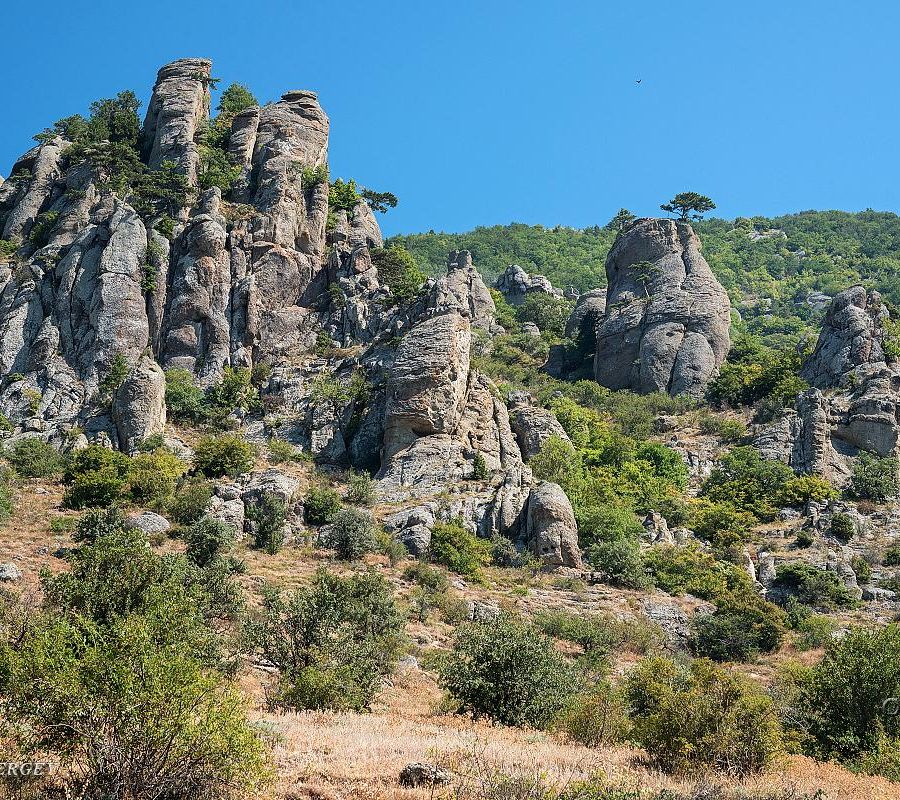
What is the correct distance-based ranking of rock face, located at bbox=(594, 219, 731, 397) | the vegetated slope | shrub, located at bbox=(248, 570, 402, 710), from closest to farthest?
shrub, located at bbox=(248, 570, 402, 710) < rock face, located at bbox=(594, 219, 731, 397) < the vegetated slope

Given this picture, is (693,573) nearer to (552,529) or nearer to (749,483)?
(552,529)

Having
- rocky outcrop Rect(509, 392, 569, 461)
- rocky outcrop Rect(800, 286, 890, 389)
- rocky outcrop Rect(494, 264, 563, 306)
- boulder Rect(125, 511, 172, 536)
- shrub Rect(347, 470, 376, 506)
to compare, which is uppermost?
rocky outcrop Rect(494, 264, 563, 306)

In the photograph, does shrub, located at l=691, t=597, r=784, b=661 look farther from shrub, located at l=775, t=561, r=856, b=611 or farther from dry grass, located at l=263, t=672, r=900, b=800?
dry grass, located at l=263, t=672, r=900, b=800

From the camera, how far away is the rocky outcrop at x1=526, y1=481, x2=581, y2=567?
37.0m

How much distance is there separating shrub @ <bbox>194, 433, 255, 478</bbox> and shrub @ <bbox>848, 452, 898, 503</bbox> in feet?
109

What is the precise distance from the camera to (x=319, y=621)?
21844 mm

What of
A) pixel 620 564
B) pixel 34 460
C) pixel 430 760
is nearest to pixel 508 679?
pixel 430 760

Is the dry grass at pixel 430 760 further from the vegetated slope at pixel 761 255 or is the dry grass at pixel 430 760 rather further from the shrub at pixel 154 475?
the vegetated slope at pixel 761 255

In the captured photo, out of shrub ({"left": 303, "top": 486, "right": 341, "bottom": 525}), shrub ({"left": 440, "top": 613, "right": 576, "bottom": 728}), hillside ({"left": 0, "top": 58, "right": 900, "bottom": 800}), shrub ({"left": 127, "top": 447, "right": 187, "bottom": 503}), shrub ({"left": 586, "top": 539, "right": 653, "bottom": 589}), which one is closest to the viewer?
hillside ({"left": 0, "top": 58, "right": 900, "bottom": 800})

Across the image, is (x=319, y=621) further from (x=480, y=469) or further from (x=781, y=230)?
(x=781, y=230)

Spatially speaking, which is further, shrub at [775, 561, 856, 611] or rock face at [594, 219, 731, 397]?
rock face at [594, 219, 731, 397]

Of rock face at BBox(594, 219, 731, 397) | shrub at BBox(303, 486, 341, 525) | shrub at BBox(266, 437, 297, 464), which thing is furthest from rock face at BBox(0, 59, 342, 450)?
rock face at BBox(594, 219, 731, 397)

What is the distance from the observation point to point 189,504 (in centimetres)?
3566

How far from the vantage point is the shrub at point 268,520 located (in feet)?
114
